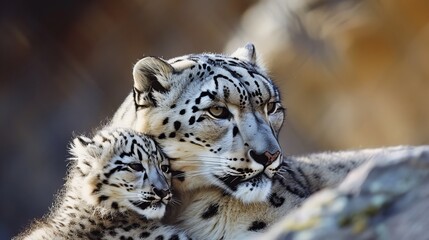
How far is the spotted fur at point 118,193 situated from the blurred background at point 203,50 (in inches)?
117

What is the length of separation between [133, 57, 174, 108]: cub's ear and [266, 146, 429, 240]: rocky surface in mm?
2263

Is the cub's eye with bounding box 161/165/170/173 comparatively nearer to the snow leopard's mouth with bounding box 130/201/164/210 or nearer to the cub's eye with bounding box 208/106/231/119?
the snow leopard's mouth with bounding box 130/201/164/210

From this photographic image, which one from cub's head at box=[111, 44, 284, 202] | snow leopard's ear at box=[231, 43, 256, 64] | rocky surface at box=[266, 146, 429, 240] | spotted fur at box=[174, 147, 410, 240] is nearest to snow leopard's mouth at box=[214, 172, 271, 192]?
cub's head at box=[111, 44, 284, 202]

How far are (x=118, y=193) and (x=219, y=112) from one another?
0.58m

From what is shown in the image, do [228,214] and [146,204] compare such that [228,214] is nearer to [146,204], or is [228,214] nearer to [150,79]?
[146,204]

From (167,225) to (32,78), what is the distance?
4.97 metres

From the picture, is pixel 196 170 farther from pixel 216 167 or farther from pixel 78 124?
pixel 78 124

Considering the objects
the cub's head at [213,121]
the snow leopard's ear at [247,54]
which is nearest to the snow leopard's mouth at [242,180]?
the cub's head at [213,121]

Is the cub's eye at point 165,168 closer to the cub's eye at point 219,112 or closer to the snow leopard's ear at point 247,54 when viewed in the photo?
the cub's eye at point 219,112

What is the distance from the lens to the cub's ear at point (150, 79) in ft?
15.7

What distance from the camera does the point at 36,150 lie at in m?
9.23

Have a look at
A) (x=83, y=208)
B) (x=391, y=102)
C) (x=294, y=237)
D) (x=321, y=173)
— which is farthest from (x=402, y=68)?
(x=294, y=237)

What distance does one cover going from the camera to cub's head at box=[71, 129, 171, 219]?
442cm

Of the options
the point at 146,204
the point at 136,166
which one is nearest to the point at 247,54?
the point at 136,166
